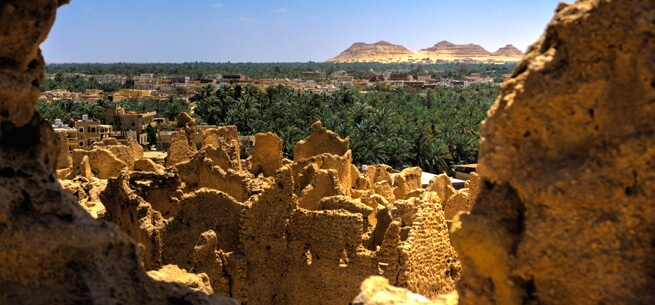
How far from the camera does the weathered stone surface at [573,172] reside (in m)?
4.02

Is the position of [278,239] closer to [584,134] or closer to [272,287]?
[272,287]

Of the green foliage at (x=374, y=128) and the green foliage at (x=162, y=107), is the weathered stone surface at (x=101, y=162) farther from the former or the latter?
the green foliage at (x=162, y=107)

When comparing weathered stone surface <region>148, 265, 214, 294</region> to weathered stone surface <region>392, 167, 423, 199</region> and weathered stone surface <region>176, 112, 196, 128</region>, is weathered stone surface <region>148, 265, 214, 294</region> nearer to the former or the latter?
weathered stone surface <region>392, 167, 423, 199</region>

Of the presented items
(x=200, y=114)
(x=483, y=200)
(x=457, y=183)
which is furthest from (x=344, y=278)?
(x=200, y=114)

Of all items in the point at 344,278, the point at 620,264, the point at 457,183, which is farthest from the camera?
the point at 457,183

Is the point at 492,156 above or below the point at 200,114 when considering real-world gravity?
above

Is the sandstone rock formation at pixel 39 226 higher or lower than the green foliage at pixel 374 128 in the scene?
higher

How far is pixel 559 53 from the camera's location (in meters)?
4.27

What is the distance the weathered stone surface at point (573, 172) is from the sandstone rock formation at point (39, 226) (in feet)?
7.25

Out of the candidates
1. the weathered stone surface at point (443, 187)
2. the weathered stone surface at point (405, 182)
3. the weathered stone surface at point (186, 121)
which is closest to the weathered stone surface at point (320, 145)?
the weathered stone surface at point (405, 182)

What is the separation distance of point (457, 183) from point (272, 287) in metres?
16.7

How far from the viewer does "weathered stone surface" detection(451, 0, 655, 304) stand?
13.2 ft

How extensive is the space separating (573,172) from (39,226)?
3531mm

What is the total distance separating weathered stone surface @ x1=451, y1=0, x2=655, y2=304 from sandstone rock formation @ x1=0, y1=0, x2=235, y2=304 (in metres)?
2.21
